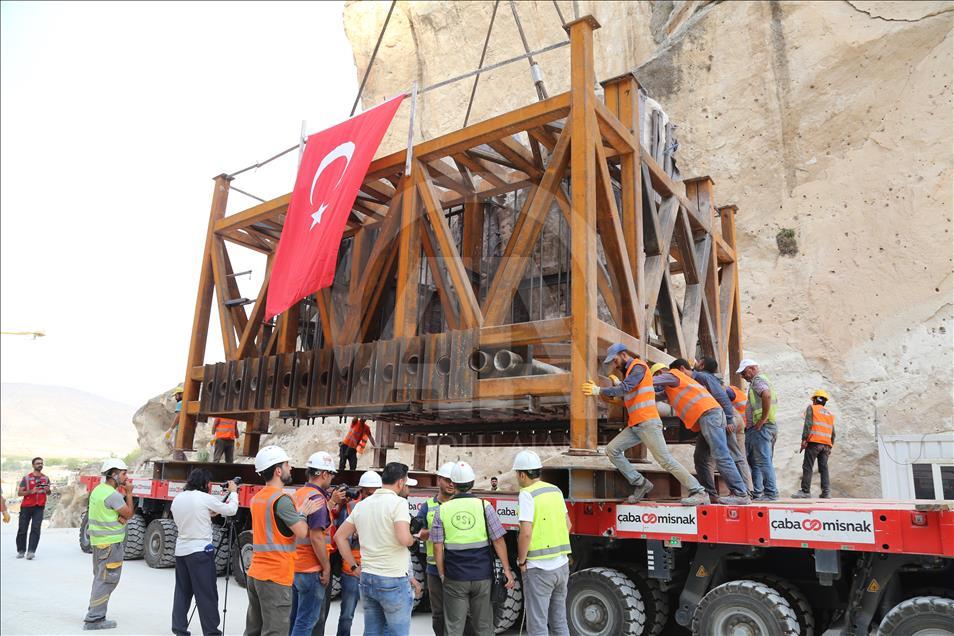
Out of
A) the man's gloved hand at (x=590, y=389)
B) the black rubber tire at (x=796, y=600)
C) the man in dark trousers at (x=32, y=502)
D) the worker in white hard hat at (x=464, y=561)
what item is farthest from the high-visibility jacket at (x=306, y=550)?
the man in dark trousers at (x=32, y=502)

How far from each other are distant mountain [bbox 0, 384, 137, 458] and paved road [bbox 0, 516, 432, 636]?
117975 mm

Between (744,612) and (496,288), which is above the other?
(496,288)

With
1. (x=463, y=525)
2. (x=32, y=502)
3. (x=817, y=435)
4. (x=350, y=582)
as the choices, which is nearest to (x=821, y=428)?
(x=817, y=435)

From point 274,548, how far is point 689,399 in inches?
169

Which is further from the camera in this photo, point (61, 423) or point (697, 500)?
point (61, 423)

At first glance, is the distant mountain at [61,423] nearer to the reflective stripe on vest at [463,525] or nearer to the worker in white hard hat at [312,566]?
the worker in white hard hat at [312,566]

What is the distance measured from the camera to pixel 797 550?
6668 mm

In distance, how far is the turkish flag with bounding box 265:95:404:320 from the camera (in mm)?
9336

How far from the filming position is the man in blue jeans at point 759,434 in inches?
349

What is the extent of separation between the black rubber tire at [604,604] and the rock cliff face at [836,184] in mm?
11643

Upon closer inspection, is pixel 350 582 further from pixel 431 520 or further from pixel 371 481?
pixel 431 520

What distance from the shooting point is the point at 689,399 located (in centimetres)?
746

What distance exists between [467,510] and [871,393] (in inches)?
578

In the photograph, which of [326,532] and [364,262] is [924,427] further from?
[326,532]
